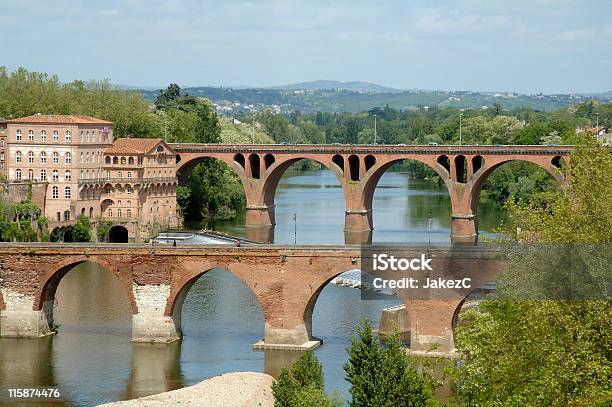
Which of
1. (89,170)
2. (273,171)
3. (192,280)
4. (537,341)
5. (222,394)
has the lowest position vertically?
(222,394)

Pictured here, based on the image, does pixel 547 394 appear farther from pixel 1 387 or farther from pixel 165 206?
pixel 165 206

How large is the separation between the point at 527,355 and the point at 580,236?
12.7ft

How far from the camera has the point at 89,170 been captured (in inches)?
4063

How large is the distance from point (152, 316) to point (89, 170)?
141 feet

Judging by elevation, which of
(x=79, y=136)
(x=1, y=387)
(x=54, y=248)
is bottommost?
(x=1, y=387)

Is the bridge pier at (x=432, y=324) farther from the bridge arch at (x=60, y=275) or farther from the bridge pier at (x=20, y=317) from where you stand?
the bridge pier at (x=20, y=317)

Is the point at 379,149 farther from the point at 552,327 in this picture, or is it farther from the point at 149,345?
the point at 552,327

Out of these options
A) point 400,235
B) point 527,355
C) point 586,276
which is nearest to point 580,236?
point 586,276

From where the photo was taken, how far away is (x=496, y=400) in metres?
40.7

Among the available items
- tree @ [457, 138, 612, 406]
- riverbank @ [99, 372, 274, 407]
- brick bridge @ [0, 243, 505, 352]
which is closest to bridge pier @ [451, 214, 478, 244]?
brick bridge @ [0, 243, 505, 352]

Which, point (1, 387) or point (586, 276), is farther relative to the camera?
point (1, 387)

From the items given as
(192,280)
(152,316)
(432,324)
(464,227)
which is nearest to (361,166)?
(464,227)

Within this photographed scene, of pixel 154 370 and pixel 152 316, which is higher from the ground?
pixel 152 316

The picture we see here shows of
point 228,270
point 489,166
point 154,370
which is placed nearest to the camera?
point 154,370
